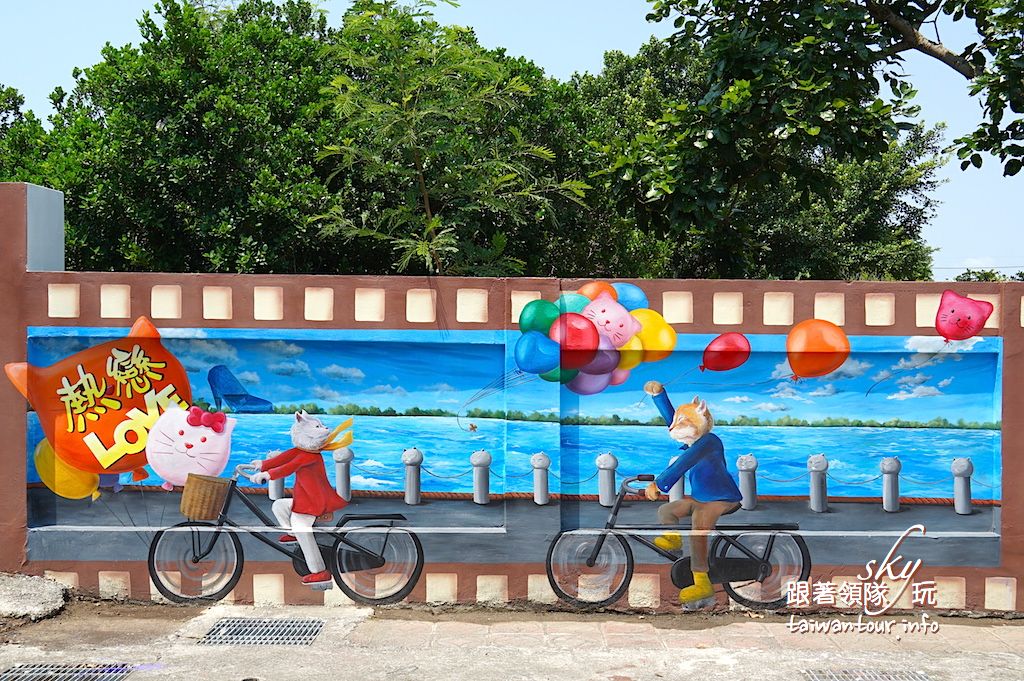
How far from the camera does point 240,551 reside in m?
7.39

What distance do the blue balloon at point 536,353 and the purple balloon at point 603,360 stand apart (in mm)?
252

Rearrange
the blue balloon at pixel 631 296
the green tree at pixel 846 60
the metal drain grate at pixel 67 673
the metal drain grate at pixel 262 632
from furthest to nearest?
1. the green tree at pixel 846 60
2. the blue balloon at pixel 631 296
3. the metal drain grate at pixel 262 632
4. the metal drain grate at pixel 67 673

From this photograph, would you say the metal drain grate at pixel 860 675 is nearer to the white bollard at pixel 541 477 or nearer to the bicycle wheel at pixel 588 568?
the bicycle wheel at pixel 588 568

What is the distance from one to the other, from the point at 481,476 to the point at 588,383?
1056mm

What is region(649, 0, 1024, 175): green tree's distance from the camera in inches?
406

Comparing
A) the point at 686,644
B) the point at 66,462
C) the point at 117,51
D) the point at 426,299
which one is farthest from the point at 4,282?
A: the point at 117,51

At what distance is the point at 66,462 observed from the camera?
7434 mm

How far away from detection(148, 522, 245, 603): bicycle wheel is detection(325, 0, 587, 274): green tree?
4.43 metres

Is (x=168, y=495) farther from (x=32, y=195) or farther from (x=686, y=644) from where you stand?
(x=686, y=644)

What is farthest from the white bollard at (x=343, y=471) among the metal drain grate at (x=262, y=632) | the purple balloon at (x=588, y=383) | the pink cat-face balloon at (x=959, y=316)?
the pink cat-face balloon at (x=959, y=316)

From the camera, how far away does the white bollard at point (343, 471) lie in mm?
7375

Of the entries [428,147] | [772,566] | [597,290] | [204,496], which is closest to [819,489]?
[772,566]

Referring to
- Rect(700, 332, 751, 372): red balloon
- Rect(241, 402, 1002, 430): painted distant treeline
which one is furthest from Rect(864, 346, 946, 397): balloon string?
Rect(700, 332, 751, 372): red balloon

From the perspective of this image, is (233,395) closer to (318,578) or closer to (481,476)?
(318,578)
